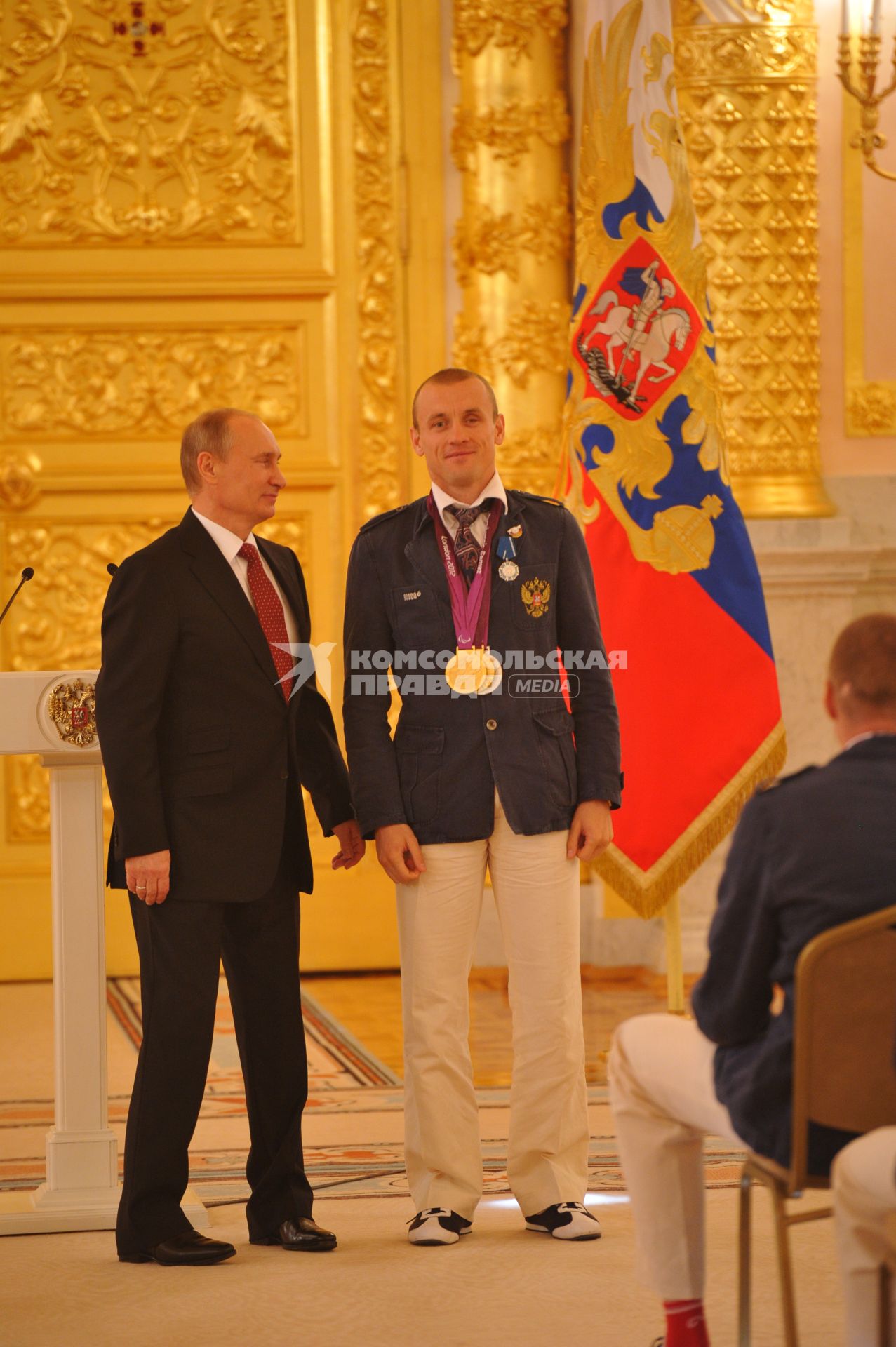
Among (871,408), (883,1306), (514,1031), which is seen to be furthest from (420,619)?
(871,408)

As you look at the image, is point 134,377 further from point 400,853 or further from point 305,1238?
point 305,1238

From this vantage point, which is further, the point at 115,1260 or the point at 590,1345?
the point at 115,1260

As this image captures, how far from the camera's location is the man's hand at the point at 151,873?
2.85 metres

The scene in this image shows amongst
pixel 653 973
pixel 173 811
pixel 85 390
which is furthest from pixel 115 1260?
pixel 85 390

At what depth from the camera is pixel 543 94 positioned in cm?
598

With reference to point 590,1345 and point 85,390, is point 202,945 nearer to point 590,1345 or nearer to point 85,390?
point 590,1345

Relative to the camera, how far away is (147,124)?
6.00 meters

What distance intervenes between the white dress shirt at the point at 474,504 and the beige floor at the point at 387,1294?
Result: 1328mm

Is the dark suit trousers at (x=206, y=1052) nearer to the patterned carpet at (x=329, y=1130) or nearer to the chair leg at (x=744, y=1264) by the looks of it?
the patterned carpet at (x=329, y=1130)

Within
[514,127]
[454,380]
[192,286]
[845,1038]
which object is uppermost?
[514,127]

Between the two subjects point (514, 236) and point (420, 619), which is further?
point (514, 236)

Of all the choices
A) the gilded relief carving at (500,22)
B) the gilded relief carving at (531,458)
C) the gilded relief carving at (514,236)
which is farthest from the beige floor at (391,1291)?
the gilded relief carving at (500,22)

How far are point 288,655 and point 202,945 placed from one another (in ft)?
1.84

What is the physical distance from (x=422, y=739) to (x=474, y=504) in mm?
471
